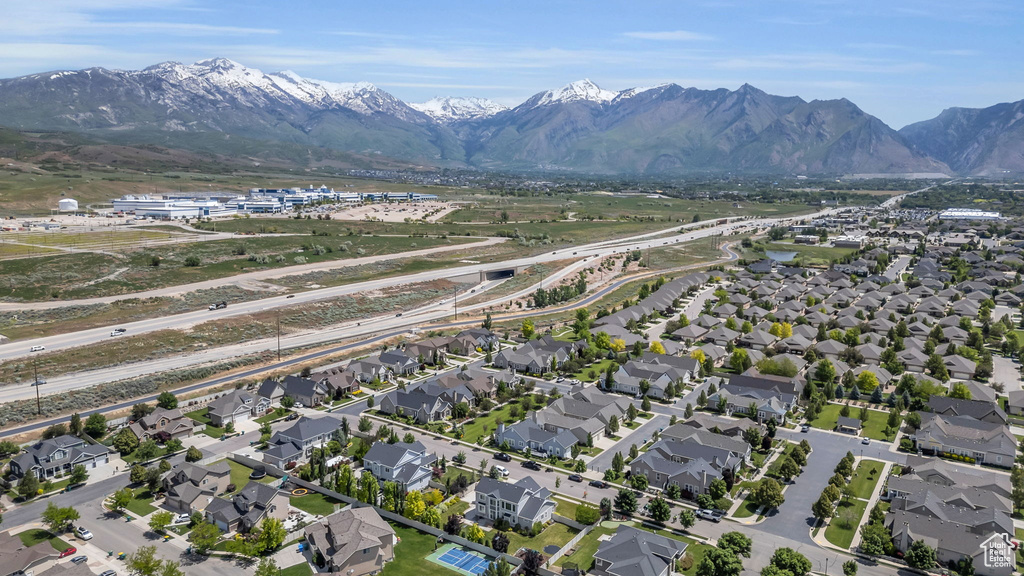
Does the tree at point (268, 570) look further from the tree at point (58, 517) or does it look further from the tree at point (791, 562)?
the tree at point (791, 562)

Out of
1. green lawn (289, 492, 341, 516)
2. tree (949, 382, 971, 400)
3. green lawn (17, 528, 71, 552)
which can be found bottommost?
green lawn (17, 528, 71, 552)

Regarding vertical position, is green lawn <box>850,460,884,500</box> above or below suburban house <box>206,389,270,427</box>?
above

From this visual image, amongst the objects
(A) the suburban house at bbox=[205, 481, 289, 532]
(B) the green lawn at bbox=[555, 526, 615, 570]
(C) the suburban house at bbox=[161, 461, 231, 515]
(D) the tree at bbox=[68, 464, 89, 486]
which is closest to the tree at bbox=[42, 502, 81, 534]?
(C) the suburban house at bbox=[161, 461, 231, 515]

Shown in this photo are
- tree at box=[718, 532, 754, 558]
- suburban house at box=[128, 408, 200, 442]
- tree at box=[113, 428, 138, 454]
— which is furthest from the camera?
suburban house at box=[128, 408, 200, 442]

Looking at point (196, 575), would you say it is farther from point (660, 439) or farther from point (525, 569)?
point (660, 439)

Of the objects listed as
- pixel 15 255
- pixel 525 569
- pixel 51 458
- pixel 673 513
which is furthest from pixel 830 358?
pixel 15 255

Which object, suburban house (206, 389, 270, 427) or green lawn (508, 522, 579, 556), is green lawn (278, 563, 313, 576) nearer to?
green lawn (508, 522, 579, 556)

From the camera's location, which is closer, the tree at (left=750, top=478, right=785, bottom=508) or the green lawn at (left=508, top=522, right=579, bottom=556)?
the green lawn at (left=508, top=522, right=579, bottom=556)

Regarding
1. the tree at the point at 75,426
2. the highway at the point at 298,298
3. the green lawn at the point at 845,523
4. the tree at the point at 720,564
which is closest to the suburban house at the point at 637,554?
the tree at the point at 720,564
